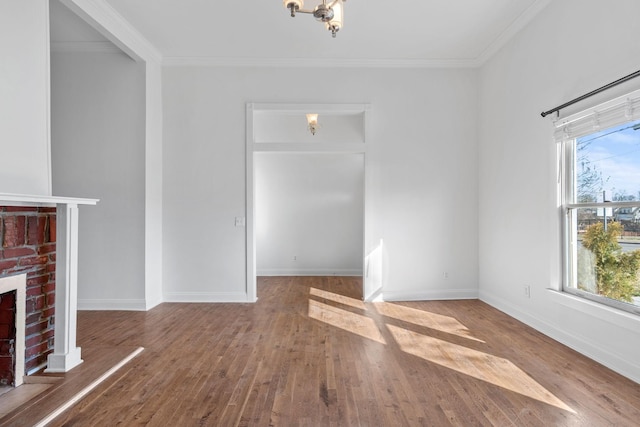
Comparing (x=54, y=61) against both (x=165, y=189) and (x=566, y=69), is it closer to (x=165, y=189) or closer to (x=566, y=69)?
(x=165, y=189)

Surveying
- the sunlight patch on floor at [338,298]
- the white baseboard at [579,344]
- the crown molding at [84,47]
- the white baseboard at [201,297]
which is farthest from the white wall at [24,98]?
the white baseboard at [579,344]

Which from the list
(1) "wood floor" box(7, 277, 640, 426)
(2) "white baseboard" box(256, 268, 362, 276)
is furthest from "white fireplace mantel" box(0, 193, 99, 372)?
(2) "white baseboard" box(256, 268, 362, 276)

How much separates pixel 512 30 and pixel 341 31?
1860mm

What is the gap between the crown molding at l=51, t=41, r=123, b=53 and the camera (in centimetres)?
427

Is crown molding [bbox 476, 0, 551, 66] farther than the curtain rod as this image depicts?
Yes

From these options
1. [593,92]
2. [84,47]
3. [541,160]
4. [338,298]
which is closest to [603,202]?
[541,160]

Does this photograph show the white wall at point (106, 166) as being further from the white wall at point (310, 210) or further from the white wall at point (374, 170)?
the white wall at point (310, 210)

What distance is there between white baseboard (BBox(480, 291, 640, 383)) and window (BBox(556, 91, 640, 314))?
364 millimetres

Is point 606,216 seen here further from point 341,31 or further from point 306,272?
point 306,272

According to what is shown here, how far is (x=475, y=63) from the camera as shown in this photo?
4.74 metres

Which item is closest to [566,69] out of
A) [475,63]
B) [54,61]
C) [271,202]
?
[475,63]

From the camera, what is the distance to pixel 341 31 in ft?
13.1

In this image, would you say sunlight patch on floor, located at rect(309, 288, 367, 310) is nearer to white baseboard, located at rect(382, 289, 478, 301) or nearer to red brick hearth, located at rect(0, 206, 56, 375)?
white baseboard, located at rect(382, 289, 478, 301)

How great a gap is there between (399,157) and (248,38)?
237 cm
